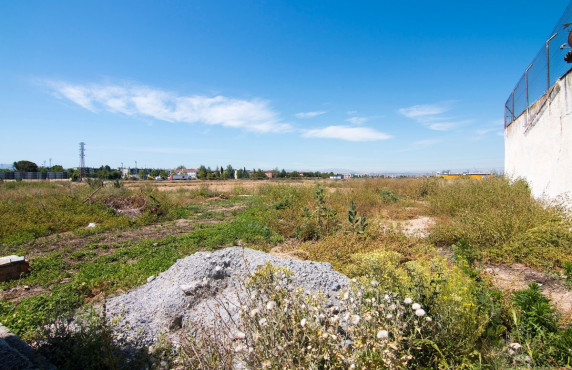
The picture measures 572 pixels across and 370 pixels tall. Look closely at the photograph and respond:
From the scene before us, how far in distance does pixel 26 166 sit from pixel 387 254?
93.1 metres

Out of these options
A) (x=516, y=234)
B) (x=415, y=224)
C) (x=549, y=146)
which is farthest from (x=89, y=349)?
(x=549, y=146)

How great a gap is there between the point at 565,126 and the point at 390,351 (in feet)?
24.8

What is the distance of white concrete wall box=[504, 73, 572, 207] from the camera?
19.2 feet

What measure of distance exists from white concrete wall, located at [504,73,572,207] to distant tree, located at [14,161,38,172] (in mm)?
92034

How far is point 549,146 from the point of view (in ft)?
22.4

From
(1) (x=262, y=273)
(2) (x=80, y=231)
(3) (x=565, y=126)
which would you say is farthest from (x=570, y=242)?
(2) (x=80, y=231)

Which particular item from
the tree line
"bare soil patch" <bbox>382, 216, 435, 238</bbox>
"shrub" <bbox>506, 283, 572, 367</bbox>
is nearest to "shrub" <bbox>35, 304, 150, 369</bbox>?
"shrub" <bbox>506, 283, 572, 367</bbox>

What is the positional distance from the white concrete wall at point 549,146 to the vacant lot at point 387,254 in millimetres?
583

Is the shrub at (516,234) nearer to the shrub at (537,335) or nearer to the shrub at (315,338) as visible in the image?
the shrub at (537,335)

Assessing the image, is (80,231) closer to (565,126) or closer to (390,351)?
(390,351)

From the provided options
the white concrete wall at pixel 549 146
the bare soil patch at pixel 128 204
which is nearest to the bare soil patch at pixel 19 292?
the bare soil patch at pixel 128 204

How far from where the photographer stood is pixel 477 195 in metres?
7.92

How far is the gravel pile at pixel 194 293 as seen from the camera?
2871mm

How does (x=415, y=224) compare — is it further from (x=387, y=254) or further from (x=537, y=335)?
(x=537, y=335)
